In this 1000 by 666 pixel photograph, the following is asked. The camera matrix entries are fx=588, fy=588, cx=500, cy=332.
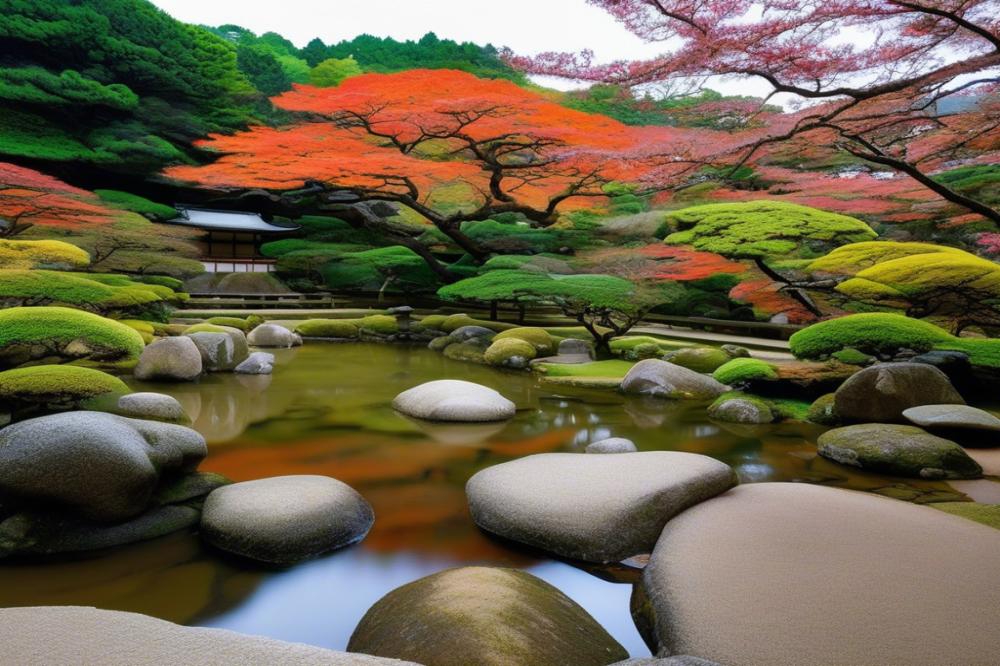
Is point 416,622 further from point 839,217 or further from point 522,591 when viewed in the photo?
point 839,217

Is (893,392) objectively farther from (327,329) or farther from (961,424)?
(327,329)

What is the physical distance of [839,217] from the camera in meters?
10.1

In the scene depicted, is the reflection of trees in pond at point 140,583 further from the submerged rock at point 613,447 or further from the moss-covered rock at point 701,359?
the moss-covered rock at point 701,359

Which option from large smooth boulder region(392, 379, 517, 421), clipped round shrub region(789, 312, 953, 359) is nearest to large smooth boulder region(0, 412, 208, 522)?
large smooth boulder region(392, 379, 517, 421)

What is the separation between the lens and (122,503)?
3607 millimetres

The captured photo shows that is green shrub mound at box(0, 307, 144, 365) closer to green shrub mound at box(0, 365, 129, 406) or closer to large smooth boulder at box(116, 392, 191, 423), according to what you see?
green shrub mound at box(0, 365, 129, 406)

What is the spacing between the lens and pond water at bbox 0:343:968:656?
3.07 metres

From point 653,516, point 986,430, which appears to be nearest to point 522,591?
point 653,516

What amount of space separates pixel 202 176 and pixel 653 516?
16.9 metres

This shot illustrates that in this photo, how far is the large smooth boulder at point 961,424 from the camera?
5.78m

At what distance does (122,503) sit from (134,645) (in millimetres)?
1971

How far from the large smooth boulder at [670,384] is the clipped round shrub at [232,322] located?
9576mm

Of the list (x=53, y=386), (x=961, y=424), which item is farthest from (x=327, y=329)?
(x=961, y=424)

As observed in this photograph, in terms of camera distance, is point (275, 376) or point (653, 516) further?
point (275, 376)
